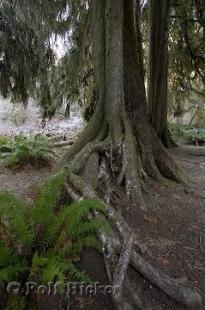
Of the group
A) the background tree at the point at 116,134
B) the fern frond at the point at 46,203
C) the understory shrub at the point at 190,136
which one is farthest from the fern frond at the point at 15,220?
the understory shrub at the point at 190,136

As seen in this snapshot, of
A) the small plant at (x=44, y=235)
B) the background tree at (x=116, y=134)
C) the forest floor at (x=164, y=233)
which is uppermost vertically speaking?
the background tree at (x=116, y=134)

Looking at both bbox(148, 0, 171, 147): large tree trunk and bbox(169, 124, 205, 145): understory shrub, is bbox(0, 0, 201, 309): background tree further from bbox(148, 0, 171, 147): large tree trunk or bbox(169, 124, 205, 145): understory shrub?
bbox(169, 124, 205, 145): understory shrub

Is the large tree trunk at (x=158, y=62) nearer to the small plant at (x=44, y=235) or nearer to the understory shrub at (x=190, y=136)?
the understory shrub at (x=190, y=136)

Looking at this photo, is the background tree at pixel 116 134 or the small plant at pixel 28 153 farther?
the small plant at pixel 28 153

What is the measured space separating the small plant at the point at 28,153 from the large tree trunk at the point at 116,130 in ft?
5.07

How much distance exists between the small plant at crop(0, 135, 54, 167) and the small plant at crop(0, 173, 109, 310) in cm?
303

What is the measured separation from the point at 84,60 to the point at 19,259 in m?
6.02

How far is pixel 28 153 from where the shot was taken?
20.5 feet

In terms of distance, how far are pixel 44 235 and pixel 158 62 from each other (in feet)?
16.6

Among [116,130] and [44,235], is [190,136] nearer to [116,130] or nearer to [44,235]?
[116,130]

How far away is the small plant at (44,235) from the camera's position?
2730 millimetres

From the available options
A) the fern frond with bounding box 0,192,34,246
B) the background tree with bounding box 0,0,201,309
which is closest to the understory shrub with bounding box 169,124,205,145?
the background tree with bounding box 0,0,201,309

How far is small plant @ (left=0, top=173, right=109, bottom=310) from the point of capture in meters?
2.73

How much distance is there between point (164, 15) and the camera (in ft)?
22.0
